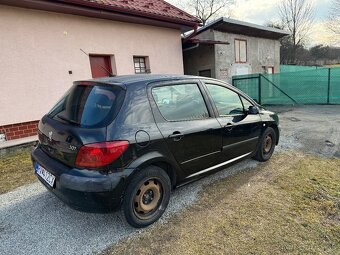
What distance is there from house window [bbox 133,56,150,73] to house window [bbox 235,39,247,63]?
6.36 m

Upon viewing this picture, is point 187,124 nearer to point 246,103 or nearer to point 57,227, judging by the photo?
point 246,103

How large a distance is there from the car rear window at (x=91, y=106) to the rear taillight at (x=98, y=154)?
224 mm

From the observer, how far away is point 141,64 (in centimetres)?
894

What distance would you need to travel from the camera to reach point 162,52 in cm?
929

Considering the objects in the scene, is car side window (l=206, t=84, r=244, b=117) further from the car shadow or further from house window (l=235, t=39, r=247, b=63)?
house window (l=235, t=39, r=247, b=63)

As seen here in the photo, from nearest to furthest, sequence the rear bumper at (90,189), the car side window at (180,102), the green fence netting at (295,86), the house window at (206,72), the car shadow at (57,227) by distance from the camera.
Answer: the rear bumper at (90,189) → the car shadow at (57,227) → the car side window at (180,102) → the green fence netting at (295,86) → the house window at (206,72)

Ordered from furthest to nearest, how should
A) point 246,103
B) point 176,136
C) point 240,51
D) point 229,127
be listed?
point 240,51 → point 246,103 → point 229,127 → point 176,136

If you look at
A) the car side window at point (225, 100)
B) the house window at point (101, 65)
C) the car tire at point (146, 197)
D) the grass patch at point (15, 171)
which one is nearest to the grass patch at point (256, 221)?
the car tire at point (146, 197)

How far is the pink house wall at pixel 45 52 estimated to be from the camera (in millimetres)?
5871

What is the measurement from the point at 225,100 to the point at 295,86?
35.3 feet

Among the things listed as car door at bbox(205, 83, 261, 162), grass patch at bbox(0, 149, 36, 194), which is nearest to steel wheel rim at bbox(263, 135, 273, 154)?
car door at bbox(205, 83, 261, 162)

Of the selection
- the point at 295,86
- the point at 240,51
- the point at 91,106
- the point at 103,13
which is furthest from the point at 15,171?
the point at 295,86

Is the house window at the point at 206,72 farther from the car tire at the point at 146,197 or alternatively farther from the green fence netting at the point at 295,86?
the car tire at the point at 146,197

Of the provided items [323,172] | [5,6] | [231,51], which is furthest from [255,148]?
[231,51]
